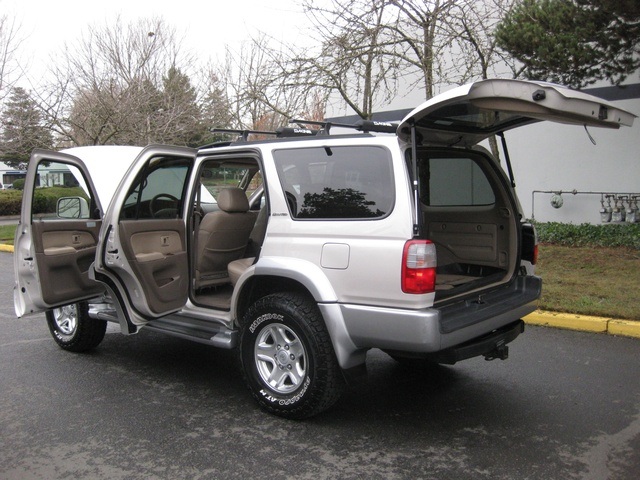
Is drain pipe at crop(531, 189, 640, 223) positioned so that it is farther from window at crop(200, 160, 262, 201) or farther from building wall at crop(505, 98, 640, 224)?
window at crop(200, 160, 262, 201)

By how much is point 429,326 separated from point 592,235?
8619mm

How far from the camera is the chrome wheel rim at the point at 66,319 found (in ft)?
18.8

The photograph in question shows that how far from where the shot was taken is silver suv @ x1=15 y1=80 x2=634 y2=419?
3.71m

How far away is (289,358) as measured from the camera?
4.19 m

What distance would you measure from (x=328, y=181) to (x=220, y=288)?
72.8 inches

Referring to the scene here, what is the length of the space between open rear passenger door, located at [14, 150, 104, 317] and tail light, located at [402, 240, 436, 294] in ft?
9.91

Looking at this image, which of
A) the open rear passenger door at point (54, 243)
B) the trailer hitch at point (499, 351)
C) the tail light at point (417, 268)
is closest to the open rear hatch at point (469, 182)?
the tail light at point (417, 268)

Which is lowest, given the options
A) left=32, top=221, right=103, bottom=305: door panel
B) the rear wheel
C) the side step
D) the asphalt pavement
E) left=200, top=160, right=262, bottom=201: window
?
Answer: the asphalt pavement

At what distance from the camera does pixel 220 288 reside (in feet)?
18.1

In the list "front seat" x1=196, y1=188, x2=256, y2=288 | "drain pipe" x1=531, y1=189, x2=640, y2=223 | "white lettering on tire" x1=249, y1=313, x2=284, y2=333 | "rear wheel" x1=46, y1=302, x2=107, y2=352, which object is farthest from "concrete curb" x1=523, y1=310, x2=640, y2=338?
"drain pipe" x1=531, y1=189, x2=640, y2=223

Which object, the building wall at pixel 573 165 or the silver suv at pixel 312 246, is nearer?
the silver suv at pixel 312 246

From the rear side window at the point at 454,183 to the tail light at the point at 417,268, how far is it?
1.20 m

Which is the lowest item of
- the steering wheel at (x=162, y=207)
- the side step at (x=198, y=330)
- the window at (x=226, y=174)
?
the side step at (x=198, y=330)

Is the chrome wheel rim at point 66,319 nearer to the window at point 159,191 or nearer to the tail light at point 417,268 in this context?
the window at point 159,191
